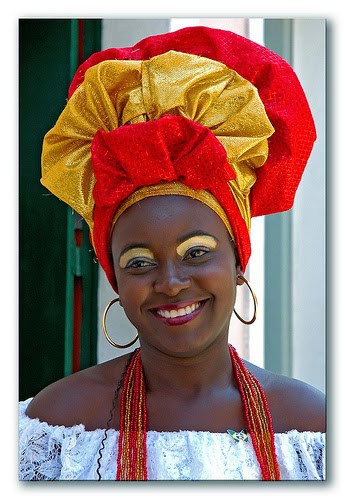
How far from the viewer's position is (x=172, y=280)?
1701 millimetres

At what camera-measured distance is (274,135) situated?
178cm

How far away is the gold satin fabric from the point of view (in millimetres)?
1705

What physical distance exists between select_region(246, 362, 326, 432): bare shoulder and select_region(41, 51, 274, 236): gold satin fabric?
38cm

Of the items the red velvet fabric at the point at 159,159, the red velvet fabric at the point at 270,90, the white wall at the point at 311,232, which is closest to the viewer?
the red velvet fabric at the point at 159,159

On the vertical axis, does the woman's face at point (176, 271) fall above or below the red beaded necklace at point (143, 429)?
above

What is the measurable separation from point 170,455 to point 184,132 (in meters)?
0.65

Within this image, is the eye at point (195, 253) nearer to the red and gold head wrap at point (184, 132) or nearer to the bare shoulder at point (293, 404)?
the red and gold head wrap at point (184, 132)

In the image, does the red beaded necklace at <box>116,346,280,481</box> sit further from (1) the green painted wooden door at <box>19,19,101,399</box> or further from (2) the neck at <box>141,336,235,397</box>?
(1) the green painted wooden door at <box>19,19,101,399</box>

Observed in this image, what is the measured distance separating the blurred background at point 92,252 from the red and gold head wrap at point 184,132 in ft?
0.35

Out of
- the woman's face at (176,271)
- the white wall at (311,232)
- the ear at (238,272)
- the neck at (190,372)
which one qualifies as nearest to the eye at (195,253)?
the woman's face at (176,271)

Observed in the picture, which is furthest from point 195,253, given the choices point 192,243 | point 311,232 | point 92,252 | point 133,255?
point 92,252

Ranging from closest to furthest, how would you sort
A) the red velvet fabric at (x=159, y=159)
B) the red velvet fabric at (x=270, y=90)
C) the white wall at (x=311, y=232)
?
the red velvet fabric at (x=159, y=159), the red velvet fabric at (x=270, y=90), the white wall at (x=311, y=232)

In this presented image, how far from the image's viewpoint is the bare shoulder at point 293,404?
1.81 meters
